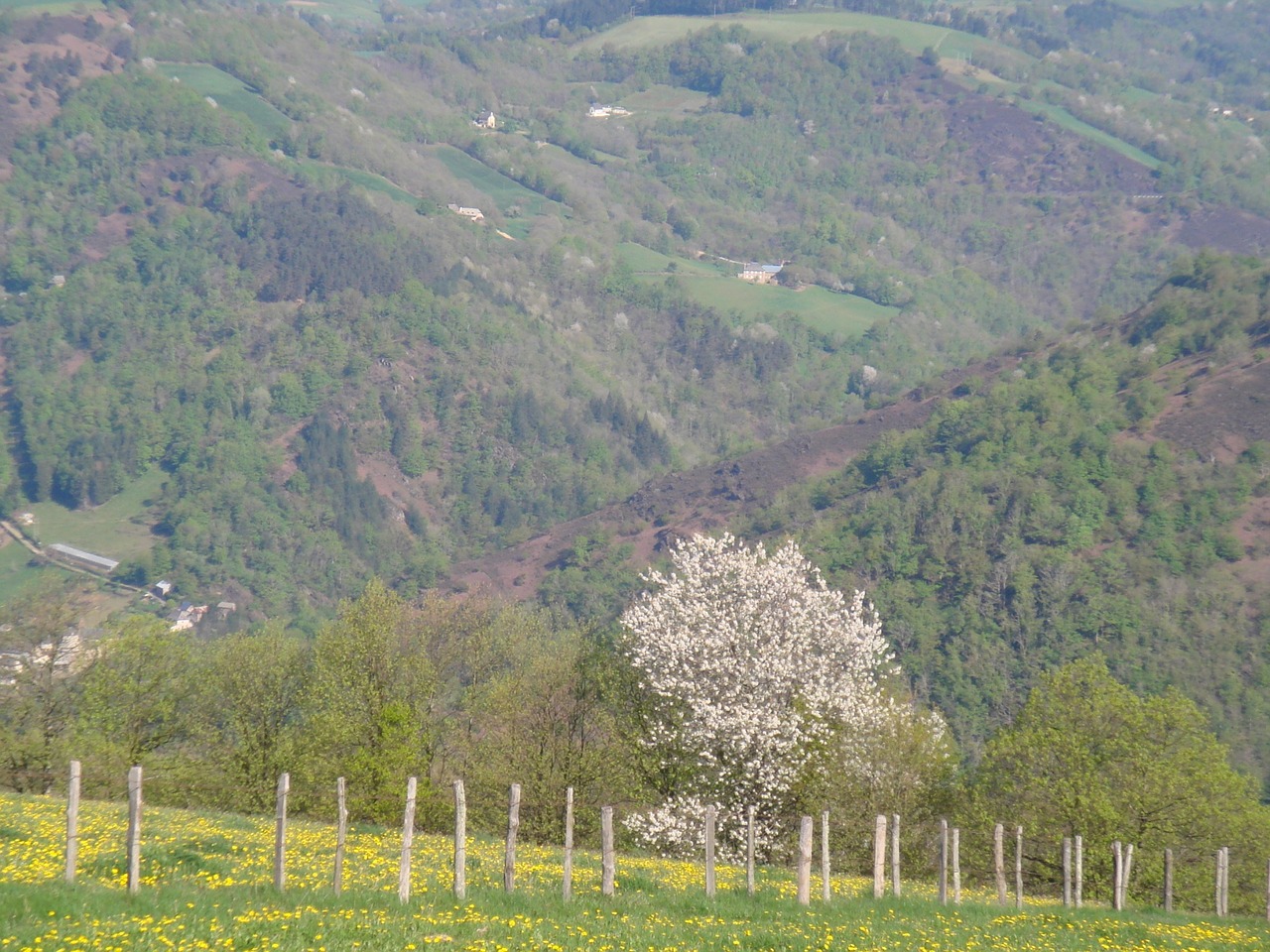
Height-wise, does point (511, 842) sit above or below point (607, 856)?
above

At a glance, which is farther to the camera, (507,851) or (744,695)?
(744,695)

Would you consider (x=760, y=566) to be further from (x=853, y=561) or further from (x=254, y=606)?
(x=254, y=606)

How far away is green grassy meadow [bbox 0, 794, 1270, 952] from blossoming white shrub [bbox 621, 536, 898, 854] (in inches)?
425

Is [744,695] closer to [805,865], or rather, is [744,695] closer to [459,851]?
[805,865]

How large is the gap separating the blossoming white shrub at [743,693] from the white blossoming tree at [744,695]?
1.7 inches

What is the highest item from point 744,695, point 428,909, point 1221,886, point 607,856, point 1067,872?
point 744,695

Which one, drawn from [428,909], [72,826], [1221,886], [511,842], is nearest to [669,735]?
[1221,886]

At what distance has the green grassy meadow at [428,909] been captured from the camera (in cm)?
1692

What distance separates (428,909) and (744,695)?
76.7 feet

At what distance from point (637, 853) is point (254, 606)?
165512 millimetres

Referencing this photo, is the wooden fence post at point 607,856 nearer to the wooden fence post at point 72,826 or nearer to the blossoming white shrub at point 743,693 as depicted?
the wooden fence post at point 72,826

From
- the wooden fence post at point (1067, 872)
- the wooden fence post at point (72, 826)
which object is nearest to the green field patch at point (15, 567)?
the wooden fence post at point (1067, 872)

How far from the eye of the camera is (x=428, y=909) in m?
19.4

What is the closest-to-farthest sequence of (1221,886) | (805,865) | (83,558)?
(805,865) < (1221,886) < (83,558)
